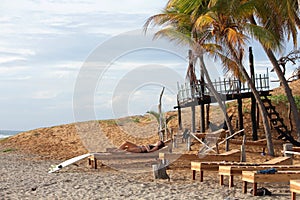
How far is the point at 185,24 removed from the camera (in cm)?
2012

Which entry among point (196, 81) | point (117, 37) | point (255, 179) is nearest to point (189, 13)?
point (196, 81)

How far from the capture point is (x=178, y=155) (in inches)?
527

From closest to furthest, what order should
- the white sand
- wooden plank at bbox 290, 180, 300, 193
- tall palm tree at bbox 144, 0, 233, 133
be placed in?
wooden plank at bbox 290, 180, 300, 193, the white sand, tall palm tree at bbox 144, 0, 233, 133

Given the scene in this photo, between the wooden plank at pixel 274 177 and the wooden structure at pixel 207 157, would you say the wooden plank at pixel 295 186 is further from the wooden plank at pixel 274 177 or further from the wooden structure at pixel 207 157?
the wooden structure at pixel 207 157

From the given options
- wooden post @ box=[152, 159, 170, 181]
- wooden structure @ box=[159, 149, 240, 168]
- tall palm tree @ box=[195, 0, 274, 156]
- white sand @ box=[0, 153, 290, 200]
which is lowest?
white sand @ box=[0, 153, 290, 200]

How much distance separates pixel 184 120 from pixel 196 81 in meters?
11.2

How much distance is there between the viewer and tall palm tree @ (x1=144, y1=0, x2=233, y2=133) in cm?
1852

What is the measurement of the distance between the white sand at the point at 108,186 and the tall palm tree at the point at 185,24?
6.09m

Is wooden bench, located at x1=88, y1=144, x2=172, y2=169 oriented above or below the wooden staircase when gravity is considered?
below

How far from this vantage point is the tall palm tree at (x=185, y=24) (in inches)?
729

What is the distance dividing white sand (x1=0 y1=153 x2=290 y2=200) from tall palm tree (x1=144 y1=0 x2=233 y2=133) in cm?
609

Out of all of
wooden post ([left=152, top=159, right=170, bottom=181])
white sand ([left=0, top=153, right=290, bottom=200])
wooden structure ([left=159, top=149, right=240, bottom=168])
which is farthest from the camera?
wooden structure ([left=159, top=149, right=240, bottom=168])

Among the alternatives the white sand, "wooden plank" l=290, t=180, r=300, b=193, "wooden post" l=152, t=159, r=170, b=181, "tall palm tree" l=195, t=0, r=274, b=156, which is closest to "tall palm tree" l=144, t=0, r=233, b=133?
"tall palm tree" l=195, t=0, r=274, b=156

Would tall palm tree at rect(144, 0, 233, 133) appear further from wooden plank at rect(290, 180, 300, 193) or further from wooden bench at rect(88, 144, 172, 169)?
wooden plank at rect(290, 180, 300, 193)
